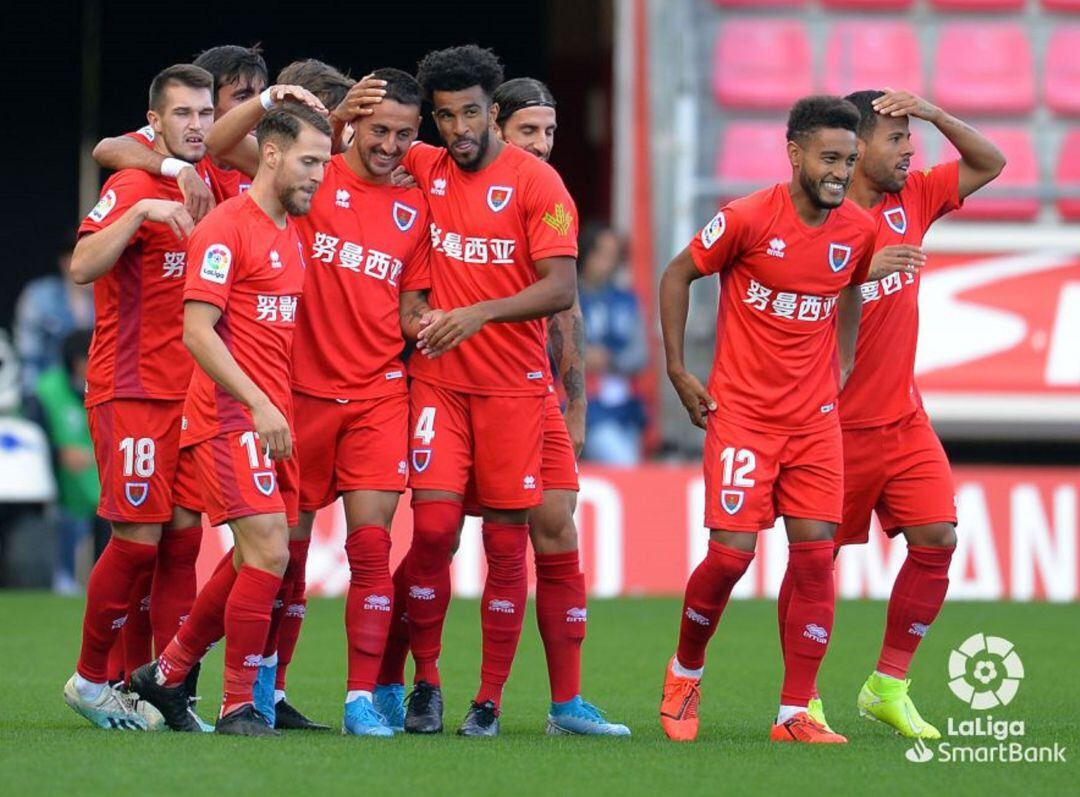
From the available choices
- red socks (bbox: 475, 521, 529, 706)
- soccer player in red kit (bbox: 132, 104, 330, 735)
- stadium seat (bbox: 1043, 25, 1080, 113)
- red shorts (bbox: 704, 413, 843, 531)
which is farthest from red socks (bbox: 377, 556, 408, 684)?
stadium seat (bbox: 1043, 25, 1080, 113)

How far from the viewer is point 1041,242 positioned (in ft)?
48.3

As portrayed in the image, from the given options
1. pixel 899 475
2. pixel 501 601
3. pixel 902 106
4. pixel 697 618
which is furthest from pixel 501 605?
pixel 902 106

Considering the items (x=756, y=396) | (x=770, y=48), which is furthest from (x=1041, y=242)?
(x=756, y=396)

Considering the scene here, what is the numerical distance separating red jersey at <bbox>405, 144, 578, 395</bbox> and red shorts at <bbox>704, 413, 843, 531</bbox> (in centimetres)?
72

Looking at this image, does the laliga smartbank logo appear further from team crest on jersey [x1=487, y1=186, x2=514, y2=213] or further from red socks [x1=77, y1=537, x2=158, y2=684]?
red socks [x1=77, y1=537, x2=158, y2=684]

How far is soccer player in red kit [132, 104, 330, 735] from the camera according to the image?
6488 millimetres

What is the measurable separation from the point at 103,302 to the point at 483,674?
1814 millimetres

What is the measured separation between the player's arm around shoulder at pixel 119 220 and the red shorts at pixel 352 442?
723 millimetres

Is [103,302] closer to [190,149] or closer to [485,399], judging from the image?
[190,149]

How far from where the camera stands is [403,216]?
7031 mm

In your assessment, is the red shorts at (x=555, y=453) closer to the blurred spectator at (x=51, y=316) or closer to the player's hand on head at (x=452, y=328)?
the player's hand on head at (x=452, y=328)

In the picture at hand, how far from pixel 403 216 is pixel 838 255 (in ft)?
4.84

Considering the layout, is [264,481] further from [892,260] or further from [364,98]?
[892,260]

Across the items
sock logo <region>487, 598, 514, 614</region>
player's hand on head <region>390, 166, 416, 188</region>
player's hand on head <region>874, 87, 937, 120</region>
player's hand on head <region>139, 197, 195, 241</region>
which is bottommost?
sock logo <region>487, 598, 514, 614</region>
